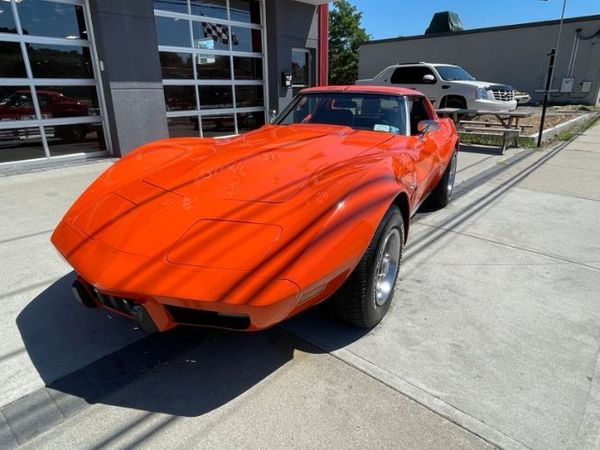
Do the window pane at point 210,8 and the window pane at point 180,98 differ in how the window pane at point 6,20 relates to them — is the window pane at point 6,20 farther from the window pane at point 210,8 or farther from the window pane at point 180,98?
the window pane at point 210,8

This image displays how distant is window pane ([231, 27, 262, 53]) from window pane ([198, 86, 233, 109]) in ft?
3.63

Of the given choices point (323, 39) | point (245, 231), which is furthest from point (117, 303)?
point (323, 39)

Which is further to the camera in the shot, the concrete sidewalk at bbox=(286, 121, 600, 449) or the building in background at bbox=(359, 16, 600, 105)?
the building in background at bbox=(359, 16, 600, 105)

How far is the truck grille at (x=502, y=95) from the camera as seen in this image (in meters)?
12.1

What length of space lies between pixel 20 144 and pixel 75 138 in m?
0.88

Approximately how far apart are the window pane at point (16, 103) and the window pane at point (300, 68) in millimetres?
6731

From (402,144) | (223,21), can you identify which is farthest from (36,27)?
(402,144)

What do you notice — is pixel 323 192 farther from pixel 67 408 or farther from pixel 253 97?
pixel 253 97

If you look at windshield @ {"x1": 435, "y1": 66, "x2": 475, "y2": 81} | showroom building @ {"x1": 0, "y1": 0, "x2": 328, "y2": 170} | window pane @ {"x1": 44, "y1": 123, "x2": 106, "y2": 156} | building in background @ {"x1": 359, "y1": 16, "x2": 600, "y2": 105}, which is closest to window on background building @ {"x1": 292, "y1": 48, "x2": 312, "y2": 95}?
showroom building @ {"x1": 0, "y1": 0, "x2": 328, "y2": 170}

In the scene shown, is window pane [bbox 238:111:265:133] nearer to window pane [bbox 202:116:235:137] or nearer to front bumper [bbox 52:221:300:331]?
window pane [bbox 202:116:235:137]

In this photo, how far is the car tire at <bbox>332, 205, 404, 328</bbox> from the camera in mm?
2230

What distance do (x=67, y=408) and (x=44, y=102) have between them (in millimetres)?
6658

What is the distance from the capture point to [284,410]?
1897 millimetres

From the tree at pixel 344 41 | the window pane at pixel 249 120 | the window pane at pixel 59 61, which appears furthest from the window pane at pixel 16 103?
the tree at pixel 344 41
